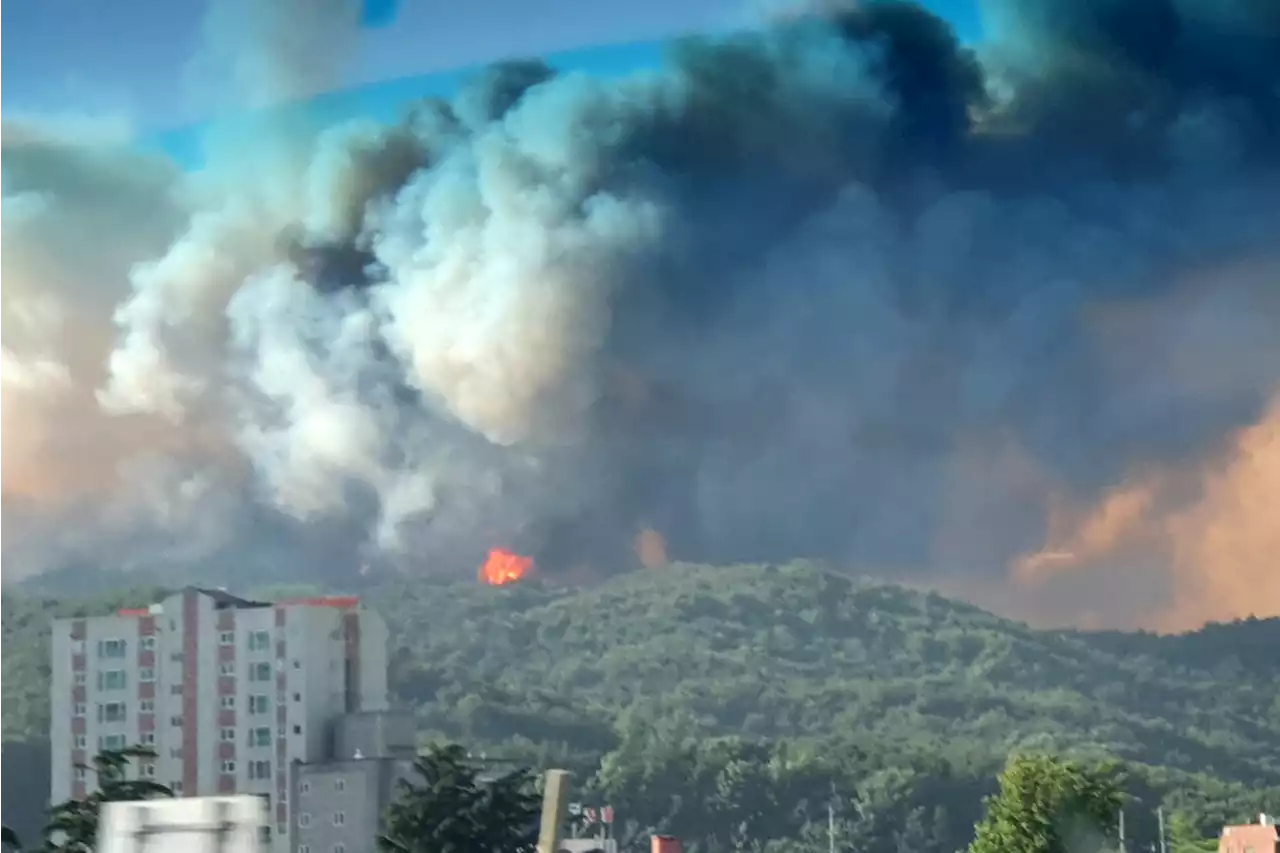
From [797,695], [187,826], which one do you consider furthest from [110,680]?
[187,826]

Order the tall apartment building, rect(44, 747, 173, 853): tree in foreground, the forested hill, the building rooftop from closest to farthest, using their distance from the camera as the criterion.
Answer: rect(44, 747, 173, 853): tree in foreground
the tall apartment building
the building rooftop
the forested hill

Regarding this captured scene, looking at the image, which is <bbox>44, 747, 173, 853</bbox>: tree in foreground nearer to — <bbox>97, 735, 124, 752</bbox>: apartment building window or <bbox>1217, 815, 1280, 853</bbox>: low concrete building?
<bbox>1217, 815, 1280, 853</bbox>: low concrete building

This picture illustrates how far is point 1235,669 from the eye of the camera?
47344 millimetres

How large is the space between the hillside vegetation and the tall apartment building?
21.6 ft

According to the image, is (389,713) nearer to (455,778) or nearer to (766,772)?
(455,778)

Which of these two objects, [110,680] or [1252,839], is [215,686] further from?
[1252,839]

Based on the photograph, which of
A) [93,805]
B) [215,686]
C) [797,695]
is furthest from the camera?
[797,695]

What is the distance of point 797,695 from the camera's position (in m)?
47.1

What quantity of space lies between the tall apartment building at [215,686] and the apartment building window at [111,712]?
0.01m

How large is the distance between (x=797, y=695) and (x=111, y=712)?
62.8ft

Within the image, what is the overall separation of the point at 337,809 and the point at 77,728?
20.2ft

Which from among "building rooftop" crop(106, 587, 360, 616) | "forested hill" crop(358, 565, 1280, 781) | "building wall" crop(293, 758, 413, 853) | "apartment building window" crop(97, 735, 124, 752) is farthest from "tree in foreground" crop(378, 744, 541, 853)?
"forested hill" crop(358, 565, 1280, 781)

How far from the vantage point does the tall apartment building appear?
1150 inches

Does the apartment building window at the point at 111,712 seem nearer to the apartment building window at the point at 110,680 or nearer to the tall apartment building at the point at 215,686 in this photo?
the tall apartment building at the point at 215,686
